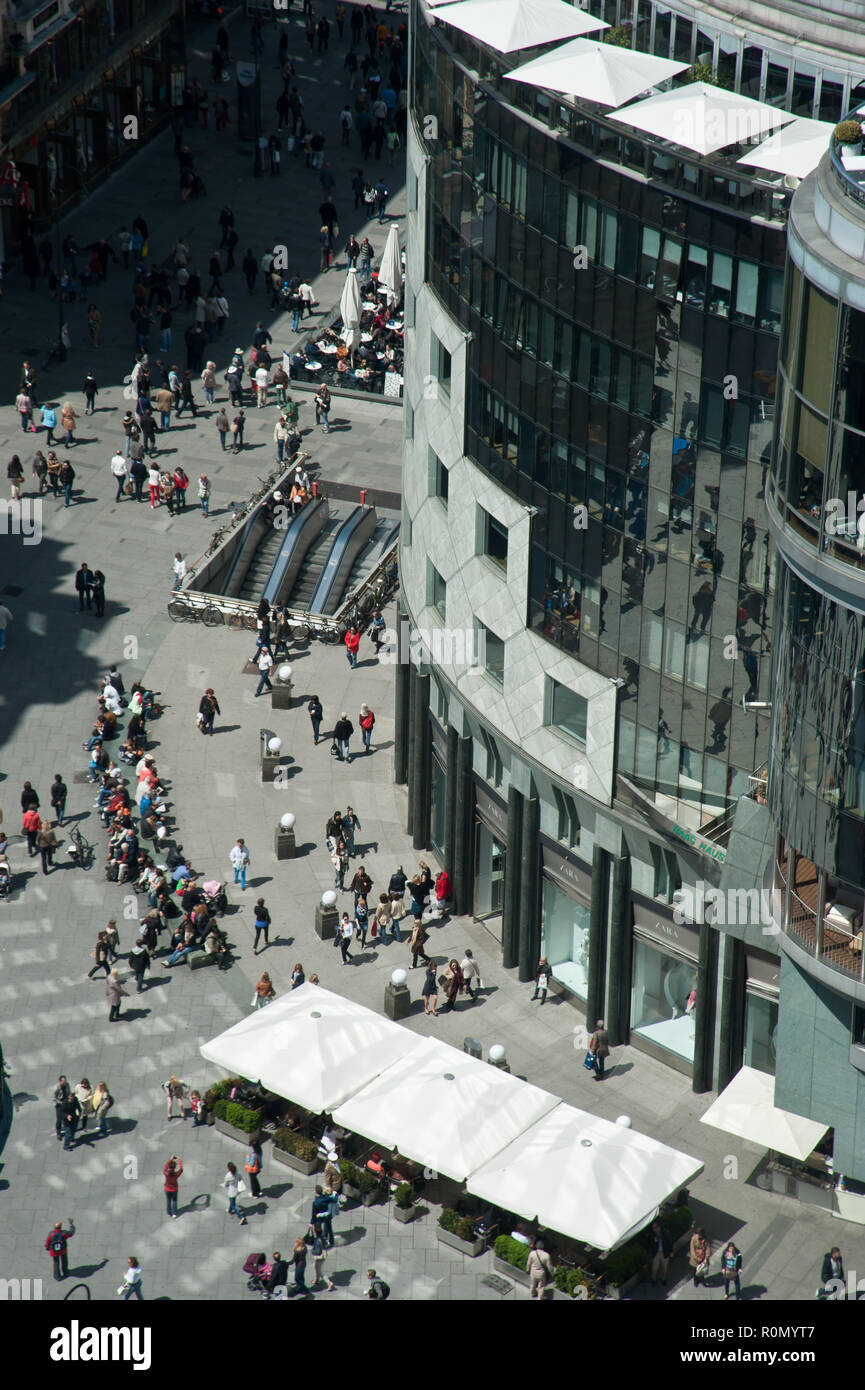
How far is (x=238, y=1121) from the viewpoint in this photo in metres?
64.6

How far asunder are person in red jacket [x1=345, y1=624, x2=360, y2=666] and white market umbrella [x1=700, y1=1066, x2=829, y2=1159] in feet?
88.4

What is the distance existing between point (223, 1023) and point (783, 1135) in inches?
672

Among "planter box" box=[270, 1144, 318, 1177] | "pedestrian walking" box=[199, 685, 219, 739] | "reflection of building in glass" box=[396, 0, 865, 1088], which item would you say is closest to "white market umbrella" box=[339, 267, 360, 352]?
"pedestrian walking" box=[199, 685, 219, 739]

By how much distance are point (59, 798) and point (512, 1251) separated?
79.2ft

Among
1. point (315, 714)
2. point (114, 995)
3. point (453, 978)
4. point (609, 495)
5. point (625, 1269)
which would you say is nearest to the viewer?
point (625, 1269)

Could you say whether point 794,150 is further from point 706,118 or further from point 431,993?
point 431,993

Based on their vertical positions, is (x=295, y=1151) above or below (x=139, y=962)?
below

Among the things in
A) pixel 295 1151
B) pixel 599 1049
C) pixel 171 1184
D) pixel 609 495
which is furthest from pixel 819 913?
pixel 171 1184

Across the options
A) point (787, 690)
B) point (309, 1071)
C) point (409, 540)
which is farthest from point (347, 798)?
point (787, 690)

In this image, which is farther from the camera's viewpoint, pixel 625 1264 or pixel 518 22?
pixel 518 22

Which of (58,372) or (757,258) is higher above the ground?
(757,258)

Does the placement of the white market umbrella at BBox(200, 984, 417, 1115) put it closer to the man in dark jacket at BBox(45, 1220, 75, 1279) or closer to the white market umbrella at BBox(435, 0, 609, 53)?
the man in dark jacket at BBox(45, 1220, 75, 1279)

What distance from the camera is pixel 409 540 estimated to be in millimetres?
75125
